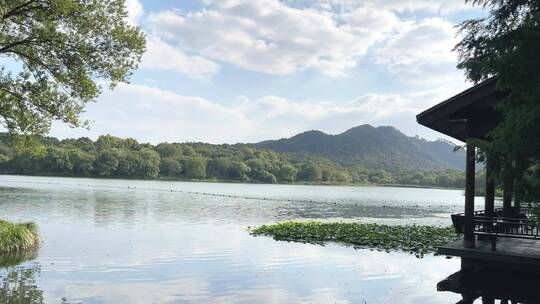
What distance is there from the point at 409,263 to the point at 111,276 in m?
10.6

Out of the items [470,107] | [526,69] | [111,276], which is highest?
[470,107]

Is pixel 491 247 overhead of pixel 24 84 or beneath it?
beneath

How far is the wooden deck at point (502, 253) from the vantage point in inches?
446

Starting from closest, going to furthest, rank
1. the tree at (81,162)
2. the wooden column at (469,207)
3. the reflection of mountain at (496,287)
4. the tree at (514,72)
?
the tree at (514,72) → the reflection of mountain at (496,287) → the wooden column at (469,207) → the tree at (81,162)

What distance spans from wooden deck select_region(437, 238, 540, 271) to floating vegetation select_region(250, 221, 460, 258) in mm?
6703

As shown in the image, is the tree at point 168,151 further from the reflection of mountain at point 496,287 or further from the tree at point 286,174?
the reflection of mountain at point 496,287

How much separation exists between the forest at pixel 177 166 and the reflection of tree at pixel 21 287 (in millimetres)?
102295

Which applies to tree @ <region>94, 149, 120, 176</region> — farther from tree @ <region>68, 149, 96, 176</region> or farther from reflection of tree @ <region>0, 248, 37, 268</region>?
reflection of tree @ <region>0, 248, 37, 268</region>

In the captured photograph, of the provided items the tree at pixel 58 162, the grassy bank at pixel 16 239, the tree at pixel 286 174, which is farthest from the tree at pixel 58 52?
the tree at pixel 286 174

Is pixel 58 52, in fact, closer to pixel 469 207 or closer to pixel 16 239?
pixel 16 239

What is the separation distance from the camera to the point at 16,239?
17234mm

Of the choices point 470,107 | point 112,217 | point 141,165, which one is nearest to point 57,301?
point 470,107

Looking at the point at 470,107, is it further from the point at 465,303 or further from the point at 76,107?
the point at 76,107

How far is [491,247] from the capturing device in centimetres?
1241
